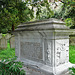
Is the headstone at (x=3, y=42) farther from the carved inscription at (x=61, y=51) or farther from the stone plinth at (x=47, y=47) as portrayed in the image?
the carved inscription at (x=61, y=51)

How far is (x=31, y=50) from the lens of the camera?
2.83 m

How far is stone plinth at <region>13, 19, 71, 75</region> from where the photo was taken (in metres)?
2.25

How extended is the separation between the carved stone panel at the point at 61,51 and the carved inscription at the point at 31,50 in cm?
52

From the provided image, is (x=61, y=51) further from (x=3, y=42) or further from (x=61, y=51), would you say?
(x=3, y=42)

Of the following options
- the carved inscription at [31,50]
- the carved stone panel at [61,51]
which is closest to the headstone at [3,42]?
the carved inscription at [31,50]

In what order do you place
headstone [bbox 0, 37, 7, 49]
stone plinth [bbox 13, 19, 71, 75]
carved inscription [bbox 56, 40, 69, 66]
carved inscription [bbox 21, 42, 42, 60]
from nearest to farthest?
stone plinth [bbox 13, 19, 71, 75] < carved inscription [bbox 56, 40, 69, 66] < carved inscription [bbox 21, 42, 42, 60] < headstone [bbox 0, 37, 7, 49]

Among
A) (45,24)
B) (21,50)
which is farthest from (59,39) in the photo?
(21,50)

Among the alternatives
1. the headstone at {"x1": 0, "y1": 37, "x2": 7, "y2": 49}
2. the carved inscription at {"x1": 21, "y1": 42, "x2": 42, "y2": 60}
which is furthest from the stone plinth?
the headstone at {"x1": 0, "y1": 37, "x2": 7, "y2": 49}

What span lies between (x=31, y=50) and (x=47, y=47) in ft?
2.21

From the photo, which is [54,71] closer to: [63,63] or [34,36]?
[63,63]

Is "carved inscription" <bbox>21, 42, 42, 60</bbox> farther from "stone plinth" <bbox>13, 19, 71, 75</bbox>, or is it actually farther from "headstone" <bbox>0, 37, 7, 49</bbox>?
"headstone" <bbox>0, 37, 7, 49</bbox>

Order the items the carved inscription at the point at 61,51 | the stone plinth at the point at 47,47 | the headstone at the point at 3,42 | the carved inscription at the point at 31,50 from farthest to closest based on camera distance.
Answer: the headstone at the point at 3,42, the carved inscription at the point at 31,50, the carved inscription at the point at 61,51, the stone plinth at the point at 47,47

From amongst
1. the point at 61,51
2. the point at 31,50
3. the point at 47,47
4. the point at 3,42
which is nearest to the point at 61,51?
the point at 61,51

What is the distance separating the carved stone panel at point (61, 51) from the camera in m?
2.33
